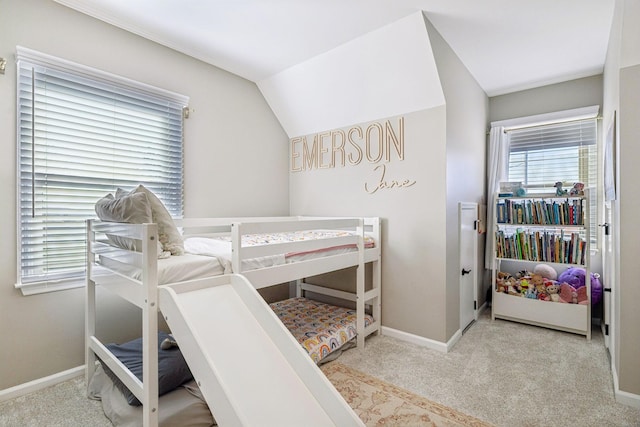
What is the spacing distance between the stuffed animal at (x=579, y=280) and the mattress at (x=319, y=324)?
205cm

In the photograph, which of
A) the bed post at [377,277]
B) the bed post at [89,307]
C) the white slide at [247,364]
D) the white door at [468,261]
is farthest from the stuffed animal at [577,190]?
the bed post at [89,307]

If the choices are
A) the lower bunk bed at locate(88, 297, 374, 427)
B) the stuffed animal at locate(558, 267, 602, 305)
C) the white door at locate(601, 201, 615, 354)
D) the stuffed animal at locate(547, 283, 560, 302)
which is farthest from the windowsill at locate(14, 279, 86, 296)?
the stuffed animal at locate(558, 267, 602, 305)

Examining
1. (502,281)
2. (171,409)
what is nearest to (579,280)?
(502,281)

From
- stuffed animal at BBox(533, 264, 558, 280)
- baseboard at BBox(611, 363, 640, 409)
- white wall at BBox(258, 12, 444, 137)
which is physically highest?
white wall at BBox(258, 12, 444, 137)

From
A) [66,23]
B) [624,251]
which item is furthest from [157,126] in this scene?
[624,251]

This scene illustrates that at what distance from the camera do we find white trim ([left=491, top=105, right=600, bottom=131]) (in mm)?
3119

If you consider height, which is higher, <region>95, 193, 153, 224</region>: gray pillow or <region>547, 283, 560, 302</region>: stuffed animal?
<region>95, 193, 153, 224</region>: gray pillow

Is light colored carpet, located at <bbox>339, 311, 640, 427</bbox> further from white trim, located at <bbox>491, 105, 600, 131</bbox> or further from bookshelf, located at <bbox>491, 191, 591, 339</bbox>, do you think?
white trim, located at <bbox>491, 105, 600, 131</bbox>

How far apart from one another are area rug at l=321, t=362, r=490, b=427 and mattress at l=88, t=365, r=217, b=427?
82 cm

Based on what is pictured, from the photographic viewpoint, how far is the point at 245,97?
10.5ft

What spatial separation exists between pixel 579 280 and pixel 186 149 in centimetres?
391

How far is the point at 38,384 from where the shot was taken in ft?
6.48

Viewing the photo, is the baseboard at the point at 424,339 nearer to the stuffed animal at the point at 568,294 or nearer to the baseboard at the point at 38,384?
the stuffed animal at the point at 568,294

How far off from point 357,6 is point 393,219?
168 centimetres
